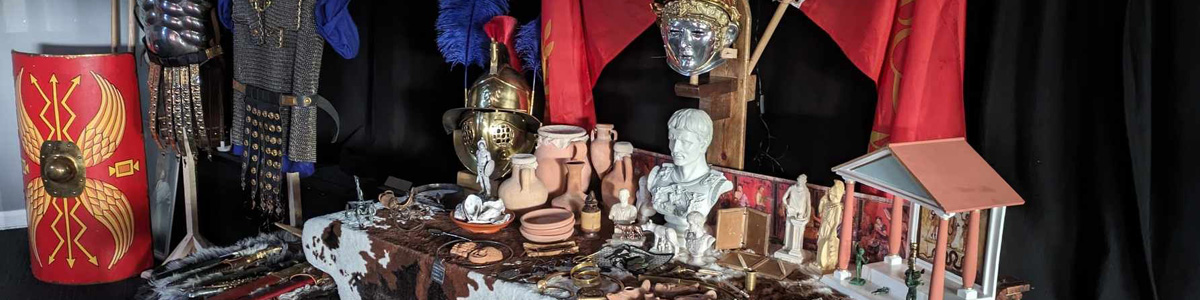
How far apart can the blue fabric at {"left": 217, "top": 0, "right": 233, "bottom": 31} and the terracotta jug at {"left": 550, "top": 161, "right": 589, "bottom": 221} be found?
1926 millimetres

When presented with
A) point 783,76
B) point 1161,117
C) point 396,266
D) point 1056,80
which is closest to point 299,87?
point 396,266

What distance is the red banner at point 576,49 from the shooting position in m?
3.23

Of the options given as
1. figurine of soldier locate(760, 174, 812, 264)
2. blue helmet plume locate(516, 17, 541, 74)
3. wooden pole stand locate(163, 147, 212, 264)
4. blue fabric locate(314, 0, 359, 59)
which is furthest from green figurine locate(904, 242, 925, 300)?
wooden pole stand locate(163, 147, 212, 264)

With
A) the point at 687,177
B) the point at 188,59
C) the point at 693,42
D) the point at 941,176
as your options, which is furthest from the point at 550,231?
the point at 188,59

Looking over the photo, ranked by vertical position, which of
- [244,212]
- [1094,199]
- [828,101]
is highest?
[828,101]

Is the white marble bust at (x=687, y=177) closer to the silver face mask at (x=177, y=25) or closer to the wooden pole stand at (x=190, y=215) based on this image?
the silver face mask at (x=177, y=25)

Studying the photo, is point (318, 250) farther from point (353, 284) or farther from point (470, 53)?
point (470, 53)

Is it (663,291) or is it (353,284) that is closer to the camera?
(663,291)

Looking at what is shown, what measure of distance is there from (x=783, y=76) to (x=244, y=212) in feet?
8.99

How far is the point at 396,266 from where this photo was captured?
271cm

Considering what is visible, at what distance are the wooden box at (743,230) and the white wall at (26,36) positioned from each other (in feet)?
12.9

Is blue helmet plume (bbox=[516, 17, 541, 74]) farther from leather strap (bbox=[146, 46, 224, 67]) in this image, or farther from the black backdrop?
leather strap (bbox=[146, 46, 224, 67])

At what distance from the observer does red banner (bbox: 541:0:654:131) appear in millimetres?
3227

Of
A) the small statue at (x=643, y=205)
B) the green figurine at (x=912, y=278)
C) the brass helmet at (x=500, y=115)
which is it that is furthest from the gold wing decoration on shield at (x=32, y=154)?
the green figurine at (x=912, y=278)
